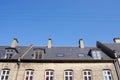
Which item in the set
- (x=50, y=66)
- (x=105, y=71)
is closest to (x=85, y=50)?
(x=105, y=71)

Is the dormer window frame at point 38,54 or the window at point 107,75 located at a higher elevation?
the dormer window frame at point 38,54

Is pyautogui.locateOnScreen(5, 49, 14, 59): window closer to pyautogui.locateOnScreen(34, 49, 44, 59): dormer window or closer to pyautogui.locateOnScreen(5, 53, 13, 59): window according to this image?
pyautogui.locateOnScreen(5, 53, 13, 59): window

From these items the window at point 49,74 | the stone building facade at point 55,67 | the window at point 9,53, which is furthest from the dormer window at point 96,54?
the window at point 9,53

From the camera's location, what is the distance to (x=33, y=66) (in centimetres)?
1975

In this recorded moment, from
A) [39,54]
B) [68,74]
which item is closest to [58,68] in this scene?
[68,74]

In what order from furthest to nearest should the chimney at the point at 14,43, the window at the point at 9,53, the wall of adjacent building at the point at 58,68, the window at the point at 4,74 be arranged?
the chimney at the point at 14,43 < the window at the point at 9,53 < the wall of adjacent building at the point at 58,68 < the window at the point at 4,74

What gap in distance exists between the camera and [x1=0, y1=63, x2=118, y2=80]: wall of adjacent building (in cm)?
1881

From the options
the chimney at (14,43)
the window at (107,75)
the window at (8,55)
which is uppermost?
the chimney at (14,43)

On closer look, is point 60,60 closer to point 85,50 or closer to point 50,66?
point 50,66

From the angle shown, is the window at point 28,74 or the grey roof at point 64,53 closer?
the window at point 28,74

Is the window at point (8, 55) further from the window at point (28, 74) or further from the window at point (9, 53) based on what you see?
the window at point (28, 74)

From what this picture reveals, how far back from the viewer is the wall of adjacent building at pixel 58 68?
18.8 meters

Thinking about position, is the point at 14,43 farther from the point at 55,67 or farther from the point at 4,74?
the point at 55,67

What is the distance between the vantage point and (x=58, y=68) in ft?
64.3
